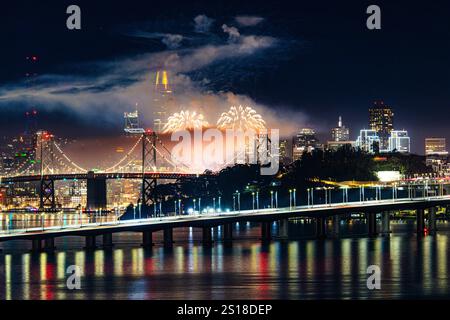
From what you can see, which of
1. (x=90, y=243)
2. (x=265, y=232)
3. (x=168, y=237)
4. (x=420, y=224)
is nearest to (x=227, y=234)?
(x=265, y=232)

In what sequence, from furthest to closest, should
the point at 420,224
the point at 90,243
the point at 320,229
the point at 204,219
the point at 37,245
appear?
the point at 420,224
the point at 320,229
the point at 204,219
the point at 90,243
the point at 37,245

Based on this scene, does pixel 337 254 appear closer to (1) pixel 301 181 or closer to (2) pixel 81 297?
(2) pixel 81 297

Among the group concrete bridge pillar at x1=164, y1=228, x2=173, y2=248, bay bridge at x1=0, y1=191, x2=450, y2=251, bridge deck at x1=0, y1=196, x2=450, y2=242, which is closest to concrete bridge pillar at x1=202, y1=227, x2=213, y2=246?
bay bridge at x1=0, y1=191, x2=450, y2=251

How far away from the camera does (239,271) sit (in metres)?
63.0

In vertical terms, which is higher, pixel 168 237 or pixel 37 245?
pixel 168 237

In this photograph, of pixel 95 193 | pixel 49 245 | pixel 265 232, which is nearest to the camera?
pixel 49 245

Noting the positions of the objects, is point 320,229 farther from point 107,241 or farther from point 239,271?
point 239,271

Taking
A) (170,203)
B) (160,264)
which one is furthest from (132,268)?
(170,203)

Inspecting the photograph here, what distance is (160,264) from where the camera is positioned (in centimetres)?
6900

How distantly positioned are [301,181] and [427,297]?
9279cm

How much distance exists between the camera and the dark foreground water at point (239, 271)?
53.8 metres

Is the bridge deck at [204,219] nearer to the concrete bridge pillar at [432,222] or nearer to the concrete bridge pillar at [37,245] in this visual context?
the concrete bridge pillar at [432,222]

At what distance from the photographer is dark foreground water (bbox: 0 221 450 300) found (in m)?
53.8

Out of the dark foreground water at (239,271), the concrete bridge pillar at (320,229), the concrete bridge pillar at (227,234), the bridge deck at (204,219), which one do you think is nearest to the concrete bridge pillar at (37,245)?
the dark foreground water at (239,271)
